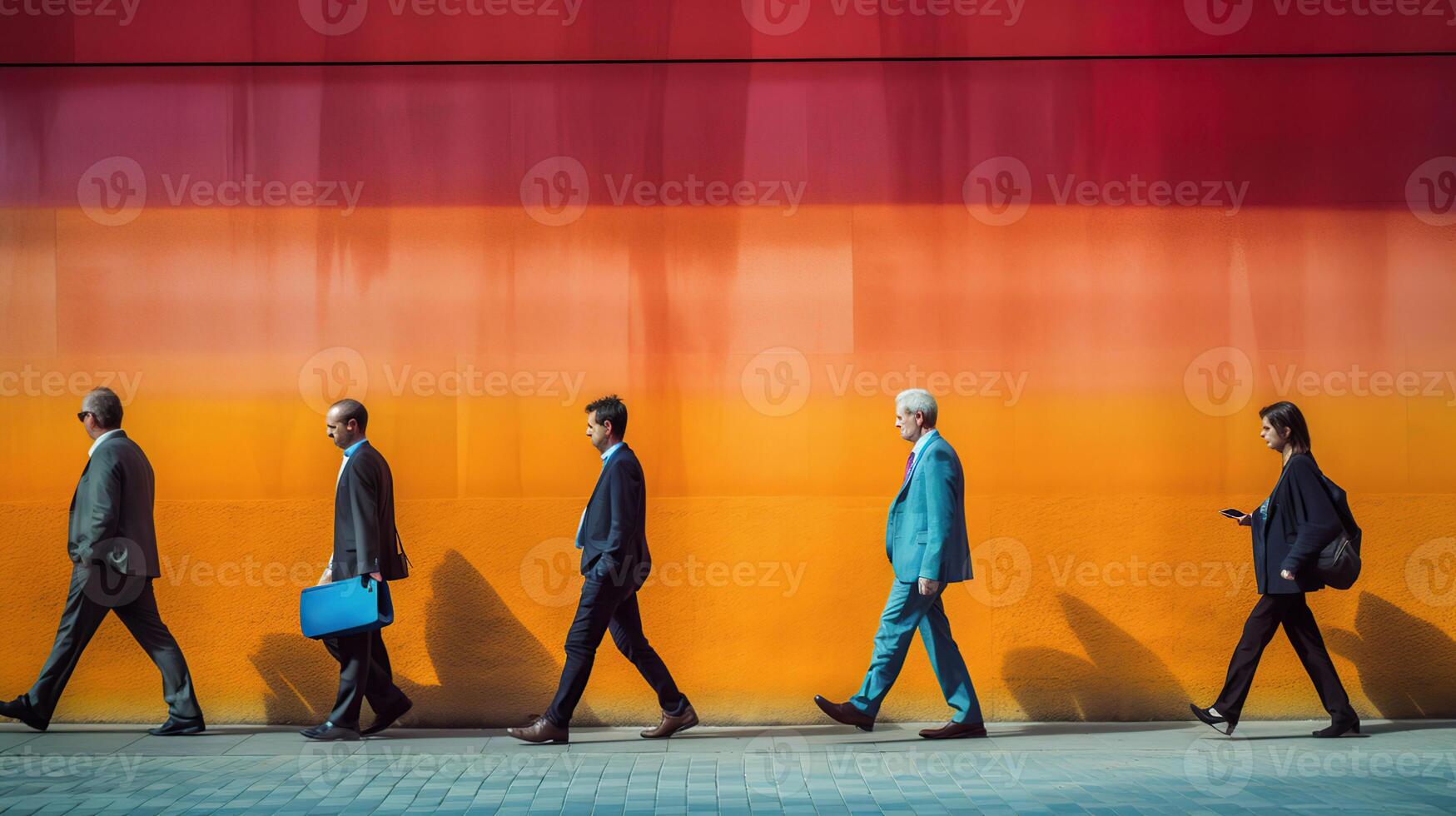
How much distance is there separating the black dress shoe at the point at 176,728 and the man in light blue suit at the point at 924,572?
351cm

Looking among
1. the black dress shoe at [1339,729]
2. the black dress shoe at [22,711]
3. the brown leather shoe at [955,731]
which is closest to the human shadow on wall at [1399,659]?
the black dress shoe at [1339,729]

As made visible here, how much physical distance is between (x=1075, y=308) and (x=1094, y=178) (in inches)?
31.9

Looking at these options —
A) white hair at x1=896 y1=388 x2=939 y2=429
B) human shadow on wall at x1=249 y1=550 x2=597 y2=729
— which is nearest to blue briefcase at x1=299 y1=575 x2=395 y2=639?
human shadow on wall at x1=249 y1=550 x2=597 y2=729

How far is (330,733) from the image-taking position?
22.3ft

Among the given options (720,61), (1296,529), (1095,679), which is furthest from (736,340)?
(1296,529)

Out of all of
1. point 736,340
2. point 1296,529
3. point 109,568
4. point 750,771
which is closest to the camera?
point 750,771

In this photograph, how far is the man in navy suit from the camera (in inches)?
261

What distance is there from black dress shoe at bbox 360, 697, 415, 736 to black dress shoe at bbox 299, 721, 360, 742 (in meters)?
0.14

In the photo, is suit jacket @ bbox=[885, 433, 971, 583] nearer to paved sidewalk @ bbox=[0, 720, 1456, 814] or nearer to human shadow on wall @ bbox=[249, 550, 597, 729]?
paved sidewalk @ bbox=[0, 720, 1456, 814]

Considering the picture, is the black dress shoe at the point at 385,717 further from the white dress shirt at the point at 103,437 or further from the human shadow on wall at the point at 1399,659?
the human shadow on wall at the point at 1399,659

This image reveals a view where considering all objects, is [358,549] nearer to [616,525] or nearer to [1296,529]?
[616,525]

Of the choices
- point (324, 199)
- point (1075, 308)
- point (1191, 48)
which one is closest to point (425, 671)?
point (324, 199)

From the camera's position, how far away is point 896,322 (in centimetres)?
759

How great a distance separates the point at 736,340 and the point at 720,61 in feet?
5.60
